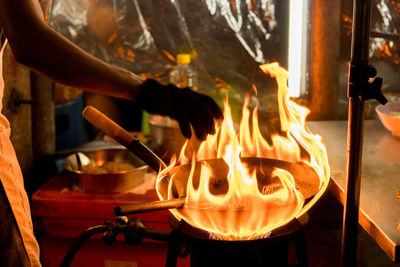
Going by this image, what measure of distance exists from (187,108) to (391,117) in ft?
4.75

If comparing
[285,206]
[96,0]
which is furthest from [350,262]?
[96,0]

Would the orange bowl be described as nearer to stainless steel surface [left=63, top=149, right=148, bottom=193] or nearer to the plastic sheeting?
the plastic sheeting

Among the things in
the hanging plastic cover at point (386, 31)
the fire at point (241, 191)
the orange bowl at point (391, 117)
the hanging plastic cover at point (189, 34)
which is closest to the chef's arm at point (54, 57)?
the fire at point (241, 191)

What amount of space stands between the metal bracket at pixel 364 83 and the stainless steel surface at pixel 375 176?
1.46 ft

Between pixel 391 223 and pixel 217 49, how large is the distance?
2172mm

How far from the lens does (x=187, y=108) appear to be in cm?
157

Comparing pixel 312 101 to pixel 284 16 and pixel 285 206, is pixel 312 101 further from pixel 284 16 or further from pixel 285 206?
pixel 285 206

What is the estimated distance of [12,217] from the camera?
169 cm

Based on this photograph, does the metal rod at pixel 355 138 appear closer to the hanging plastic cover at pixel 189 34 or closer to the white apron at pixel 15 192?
the white apron at pixel 15 192

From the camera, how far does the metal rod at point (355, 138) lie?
1146 mm

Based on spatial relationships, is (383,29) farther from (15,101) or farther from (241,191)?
(15,101)

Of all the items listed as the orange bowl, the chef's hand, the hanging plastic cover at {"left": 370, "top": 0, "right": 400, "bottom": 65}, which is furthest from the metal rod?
the hanging plastic cover at {"left": 370, "top": 0, "right": 400, "bottom": 65}

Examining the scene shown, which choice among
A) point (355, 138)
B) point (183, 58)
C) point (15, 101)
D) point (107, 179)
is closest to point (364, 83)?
point (355, 138)

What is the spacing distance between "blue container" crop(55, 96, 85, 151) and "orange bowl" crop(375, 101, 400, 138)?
4.22 m
